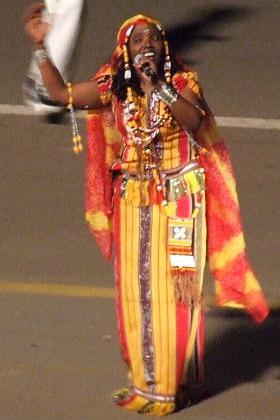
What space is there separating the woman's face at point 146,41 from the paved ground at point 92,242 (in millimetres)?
1426

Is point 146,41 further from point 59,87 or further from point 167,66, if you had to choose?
point 59,87

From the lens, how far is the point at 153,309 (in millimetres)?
5875

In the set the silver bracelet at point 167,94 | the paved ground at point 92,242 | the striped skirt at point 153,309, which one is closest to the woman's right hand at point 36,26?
the silver bracelet at point 167,94

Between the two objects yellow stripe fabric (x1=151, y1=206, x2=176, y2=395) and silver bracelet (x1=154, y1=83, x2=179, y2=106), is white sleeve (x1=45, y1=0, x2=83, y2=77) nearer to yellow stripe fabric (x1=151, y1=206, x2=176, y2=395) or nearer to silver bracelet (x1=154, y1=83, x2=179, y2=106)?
yellow stripe fabric (x1=151, y1=206, x2=176, y2=395)

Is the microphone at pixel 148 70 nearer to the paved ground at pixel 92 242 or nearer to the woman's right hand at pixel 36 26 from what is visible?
the woman's right hand at pixel 36 26

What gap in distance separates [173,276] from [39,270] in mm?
2090

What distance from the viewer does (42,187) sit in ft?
29.6

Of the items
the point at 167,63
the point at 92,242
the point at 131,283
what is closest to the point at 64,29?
the point at 92,242

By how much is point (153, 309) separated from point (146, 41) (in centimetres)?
102

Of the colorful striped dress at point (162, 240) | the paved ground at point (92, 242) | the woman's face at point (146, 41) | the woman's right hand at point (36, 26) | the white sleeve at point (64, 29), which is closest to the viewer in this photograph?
the woman's face at point (146, 41)

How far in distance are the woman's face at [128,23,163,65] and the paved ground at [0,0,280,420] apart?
1426 mm

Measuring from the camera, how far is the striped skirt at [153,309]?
229 inches

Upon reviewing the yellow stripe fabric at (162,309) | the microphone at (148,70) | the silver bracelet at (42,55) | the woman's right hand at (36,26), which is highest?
the woman's right hand at (36,26)

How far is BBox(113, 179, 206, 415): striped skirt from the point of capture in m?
5.82
